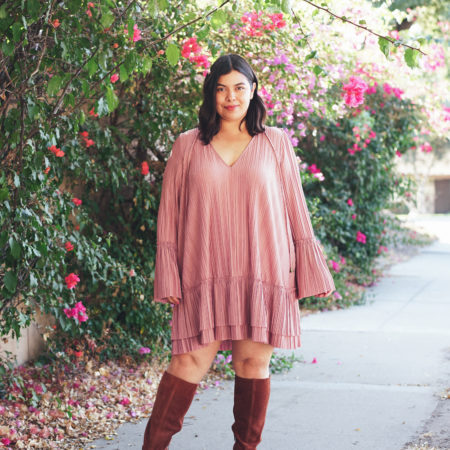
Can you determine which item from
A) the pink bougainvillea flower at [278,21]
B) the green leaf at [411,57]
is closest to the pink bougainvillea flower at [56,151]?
the pink bougainvillea flower at [278,21]

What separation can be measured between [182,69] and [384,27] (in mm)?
3683

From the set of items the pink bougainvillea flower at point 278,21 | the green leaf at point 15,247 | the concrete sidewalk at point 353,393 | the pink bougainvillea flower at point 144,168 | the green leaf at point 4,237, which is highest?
the pink bougainvillea flower at point 278,21

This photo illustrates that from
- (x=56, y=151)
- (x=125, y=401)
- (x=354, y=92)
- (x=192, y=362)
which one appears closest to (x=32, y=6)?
(x=56, y=151)

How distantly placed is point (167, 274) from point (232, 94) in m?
0.76

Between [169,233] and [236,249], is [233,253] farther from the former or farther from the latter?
[169,233]

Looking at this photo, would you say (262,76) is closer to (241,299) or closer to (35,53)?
(35,53)

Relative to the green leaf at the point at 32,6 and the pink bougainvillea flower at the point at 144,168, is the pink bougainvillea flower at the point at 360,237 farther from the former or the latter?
the green leaf at the point at 32,6

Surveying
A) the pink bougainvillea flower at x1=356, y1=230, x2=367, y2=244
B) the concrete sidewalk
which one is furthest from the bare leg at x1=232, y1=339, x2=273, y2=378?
the pink bougainvillea flower at x1=356, y1=230, x2=367, y2=244

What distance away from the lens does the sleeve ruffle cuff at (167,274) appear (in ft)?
9.42

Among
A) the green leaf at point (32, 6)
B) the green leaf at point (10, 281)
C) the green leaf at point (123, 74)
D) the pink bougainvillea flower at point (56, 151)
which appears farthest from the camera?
the pink bougainvillea flower at point (56, 151)

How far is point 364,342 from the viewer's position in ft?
18.7

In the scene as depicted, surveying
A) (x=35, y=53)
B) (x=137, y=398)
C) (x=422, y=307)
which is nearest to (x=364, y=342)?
(x=422, y=307)

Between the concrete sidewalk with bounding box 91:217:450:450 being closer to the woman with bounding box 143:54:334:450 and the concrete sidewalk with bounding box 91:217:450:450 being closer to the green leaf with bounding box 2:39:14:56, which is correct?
the woman with bounding box 143:54:334:450

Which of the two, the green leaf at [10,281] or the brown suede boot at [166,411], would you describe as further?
the green leaf at [10,281]
